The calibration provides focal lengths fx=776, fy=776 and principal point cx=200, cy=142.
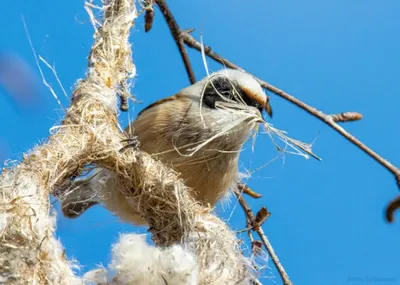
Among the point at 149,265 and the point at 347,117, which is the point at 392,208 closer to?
the point at 347,117

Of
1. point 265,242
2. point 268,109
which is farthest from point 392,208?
point 268,109

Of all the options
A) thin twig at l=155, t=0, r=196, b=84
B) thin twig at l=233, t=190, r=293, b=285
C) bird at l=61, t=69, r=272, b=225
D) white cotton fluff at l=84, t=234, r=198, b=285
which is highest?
thin twig at l=155, t=0, r=196, b=84

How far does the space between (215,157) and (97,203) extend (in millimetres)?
389

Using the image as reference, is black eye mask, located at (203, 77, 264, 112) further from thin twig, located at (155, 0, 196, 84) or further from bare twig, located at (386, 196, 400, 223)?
bare twig, located at (386, 196, 400, 223)

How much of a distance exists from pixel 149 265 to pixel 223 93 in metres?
0.82

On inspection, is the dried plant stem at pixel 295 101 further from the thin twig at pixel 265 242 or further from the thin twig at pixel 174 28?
the thin twig at pixel 265 242

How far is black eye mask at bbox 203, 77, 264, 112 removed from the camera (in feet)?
7.55

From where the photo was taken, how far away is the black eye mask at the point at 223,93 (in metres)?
2.30

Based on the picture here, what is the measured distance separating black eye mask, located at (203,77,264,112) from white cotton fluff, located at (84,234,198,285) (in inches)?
27.4

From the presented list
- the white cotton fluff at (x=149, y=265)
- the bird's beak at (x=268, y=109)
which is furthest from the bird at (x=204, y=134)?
the white cotton fluff at (x=149, y=265)

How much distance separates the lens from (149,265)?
1662mm

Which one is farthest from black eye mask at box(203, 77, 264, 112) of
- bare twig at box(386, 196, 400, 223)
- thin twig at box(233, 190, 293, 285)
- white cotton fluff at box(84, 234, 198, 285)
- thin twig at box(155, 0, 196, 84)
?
white cotton fluff at box(84, 234, 198, 285)

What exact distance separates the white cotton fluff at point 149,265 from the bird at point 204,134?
410mm

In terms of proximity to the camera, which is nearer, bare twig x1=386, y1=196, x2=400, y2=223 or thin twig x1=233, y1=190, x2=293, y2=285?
bare twig x1=386, y1=196, x2=400, y2=223
